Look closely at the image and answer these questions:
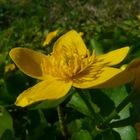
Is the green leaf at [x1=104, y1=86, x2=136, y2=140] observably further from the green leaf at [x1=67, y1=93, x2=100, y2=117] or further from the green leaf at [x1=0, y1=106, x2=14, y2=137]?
the green leaf at [x1=0, y1=106, x2=14, y2=137]

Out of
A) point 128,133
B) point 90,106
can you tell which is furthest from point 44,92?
point 128,133

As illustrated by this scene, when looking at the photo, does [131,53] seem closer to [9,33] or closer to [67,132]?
[67,132]

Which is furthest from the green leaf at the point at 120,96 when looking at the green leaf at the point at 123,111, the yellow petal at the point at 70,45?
the yellow petal at the point at 70,45

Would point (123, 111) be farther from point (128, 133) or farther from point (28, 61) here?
point (28, 61)

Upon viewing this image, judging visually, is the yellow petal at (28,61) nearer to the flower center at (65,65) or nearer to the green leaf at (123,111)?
the flower center at (65,65)

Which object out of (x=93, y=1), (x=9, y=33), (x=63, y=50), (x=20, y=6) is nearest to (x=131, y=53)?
(x=63, y=50)

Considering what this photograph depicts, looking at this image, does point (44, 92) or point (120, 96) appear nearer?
point (44, 92)

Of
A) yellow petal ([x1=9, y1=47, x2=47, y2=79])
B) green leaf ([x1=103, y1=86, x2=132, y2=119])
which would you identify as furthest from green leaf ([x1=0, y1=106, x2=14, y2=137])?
green leaf ([x1=103, y1=86, x2=132, y2=119])
